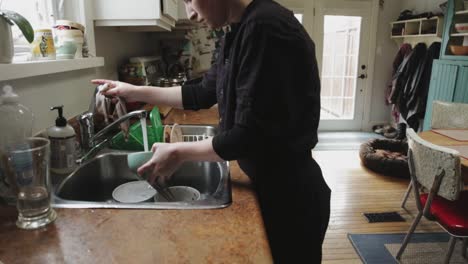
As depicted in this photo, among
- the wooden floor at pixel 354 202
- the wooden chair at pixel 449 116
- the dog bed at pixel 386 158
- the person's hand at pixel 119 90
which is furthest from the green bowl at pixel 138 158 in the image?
the dog bed at pixel 386 158

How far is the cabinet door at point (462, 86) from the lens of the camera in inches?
123

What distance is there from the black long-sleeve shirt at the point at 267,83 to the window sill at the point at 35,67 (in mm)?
571

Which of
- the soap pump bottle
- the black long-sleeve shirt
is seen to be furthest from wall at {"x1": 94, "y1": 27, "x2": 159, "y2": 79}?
A: the black long-sleeve shirt

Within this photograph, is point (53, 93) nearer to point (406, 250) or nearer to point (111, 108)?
point (111, 108)

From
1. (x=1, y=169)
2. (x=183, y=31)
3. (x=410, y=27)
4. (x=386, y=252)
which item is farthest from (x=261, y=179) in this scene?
(x=410, y=27)

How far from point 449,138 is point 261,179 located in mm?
1678

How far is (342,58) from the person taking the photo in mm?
4719

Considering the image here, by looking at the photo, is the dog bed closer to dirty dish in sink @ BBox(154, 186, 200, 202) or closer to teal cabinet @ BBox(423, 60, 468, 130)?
teal cabinet @ BBox(423, 60, 468, 130)

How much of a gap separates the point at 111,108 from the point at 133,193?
409 millimetres

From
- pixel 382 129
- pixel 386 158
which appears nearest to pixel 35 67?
pixel 386 158

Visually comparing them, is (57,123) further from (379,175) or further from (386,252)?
(379,175)

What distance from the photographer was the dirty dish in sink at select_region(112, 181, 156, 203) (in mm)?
1111

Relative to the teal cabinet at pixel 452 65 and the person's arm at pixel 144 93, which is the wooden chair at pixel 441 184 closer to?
the person's arm at pixel 144 93

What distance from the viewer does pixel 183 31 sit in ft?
10.4
